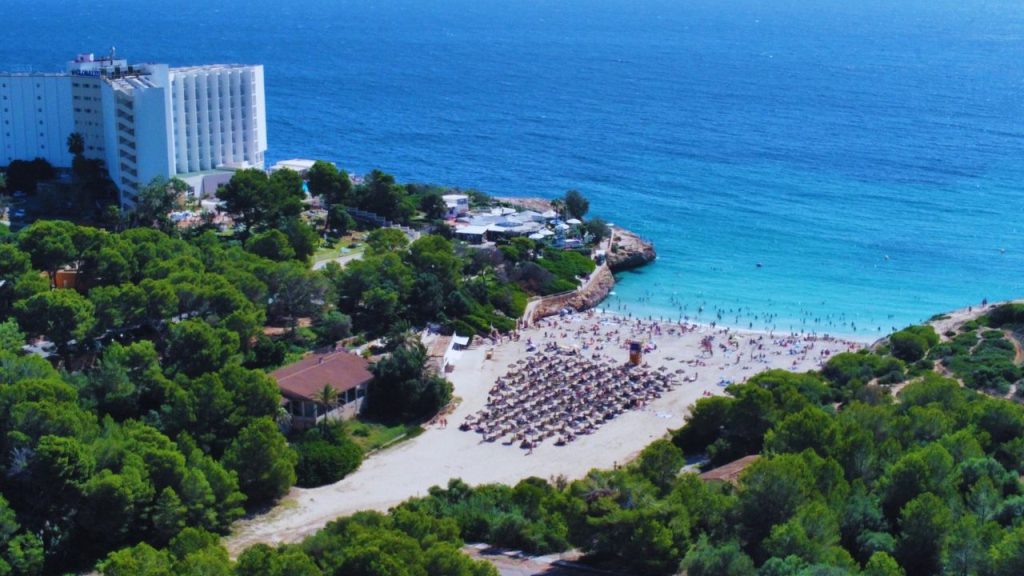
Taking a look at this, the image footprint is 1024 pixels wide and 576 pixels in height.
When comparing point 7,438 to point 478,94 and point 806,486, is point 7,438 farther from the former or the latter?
point 478,94

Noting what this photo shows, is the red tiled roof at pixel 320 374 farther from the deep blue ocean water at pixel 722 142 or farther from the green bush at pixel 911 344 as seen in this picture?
the green bush at pixel 911 344

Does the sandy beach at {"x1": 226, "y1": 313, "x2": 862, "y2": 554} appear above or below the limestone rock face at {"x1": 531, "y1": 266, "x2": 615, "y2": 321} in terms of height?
below

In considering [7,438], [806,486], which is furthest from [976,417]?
[7,438]

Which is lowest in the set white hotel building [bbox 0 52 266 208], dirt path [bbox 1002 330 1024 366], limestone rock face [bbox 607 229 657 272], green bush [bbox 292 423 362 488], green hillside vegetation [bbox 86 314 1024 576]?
green bush [bbox 292 423 362 488]

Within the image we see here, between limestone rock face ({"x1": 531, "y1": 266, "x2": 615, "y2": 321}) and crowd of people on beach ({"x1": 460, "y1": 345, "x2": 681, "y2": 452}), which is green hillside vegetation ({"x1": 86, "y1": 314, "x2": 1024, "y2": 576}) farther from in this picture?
limestone rock face ({"x1": 531, "y1": 266, "x2": 615, "y2": 321})

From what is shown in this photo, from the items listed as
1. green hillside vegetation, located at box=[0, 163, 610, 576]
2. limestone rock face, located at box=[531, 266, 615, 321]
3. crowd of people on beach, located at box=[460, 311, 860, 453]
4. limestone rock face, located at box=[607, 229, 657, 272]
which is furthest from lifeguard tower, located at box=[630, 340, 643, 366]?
limestone rock face, located at box=[607, 229, 657, 272]

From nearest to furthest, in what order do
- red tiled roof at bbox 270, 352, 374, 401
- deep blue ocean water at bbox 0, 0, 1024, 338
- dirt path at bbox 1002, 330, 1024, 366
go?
red tiled roof at bbox 270, 352, 374, 401 → dirt path at bbox 1002, 330, 1024, 366 → deep blue ocean water at bbox 0, 0, 1024, 338

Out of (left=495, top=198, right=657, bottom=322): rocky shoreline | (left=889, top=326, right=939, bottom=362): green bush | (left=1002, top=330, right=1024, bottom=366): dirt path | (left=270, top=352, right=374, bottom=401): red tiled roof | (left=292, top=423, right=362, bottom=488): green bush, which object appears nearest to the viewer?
(left=292, top=423, right=362, bottom=488): green bush
